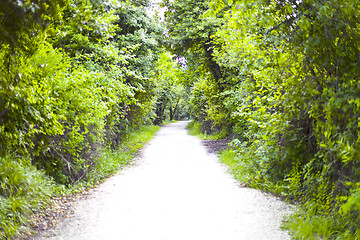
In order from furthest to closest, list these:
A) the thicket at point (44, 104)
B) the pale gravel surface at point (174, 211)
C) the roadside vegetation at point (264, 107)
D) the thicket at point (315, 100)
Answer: the pale gravel surface at point (174, 211) → the thicket at point (44, 104) → the roadside vegetation at point (264, 107) → the thicket at point (315, 100)

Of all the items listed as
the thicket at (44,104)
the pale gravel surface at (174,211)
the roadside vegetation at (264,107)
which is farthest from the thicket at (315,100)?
the thicket at (44,104)

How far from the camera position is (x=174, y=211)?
5.88 meters

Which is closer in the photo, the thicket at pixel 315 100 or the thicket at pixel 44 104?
the thicket at pixel 315 100

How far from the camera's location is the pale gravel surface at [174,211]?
15.7 ft

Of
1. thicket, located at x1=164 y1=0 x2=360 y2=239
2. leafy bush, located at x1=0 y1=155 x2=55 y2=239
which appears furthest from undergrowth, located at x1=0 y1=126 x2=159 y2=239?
thicket, located at x1=164 y1=0 x2=360 y2=239

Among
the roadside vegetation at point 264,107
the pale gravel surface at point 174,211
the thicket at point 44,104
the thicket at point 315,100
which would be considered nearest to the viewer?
the thicket at point 315,100

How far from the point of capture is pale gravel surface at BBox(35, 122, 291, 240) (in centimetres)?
480

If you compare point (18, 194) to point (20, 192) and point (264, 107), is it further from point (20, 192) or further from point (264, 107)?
point (264, 107)

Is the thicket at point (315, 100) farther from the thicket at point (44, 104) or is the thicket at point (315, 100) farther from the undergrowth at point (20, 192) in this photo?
the undergrowth at point (20, 192)

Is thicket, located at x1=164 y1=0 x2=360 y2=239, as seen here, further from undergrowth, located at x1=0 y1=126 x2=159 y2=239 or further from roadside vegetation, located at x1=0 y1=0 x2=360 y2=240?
undergrowth, located at x1=0 y1=126 x2=159 y2=239

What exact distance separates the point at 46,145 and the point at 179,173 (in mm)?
4121

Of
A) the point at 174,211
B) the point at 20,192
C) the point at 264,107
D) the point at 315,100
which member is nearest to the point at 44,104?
the point at 20,192

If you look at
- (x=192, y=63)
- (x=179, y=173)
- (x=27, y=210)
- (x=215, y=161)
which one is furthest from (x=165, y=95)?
(x=27, y=210)

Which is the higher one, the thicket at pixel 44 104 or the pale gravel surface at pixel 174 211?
the thicket at pixel 44 104
